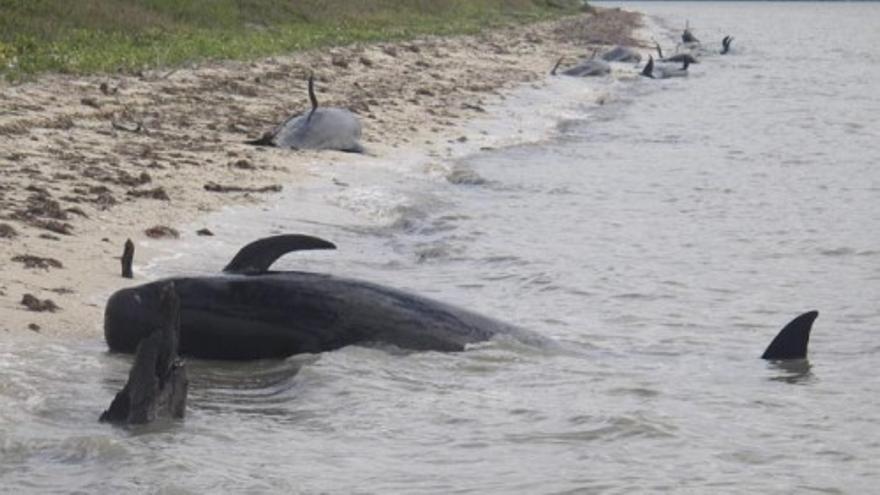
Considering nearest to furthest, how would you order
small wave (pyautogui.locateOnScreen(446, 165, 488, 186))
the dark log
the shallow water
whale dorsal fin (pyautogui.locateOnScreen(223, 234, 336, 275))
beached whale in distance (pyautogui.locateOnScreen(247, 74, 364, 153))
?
the shallow water, whale dorsal fin (pyautogui.locateOnScreen(223, 234, 336, 275)), the dark log, small wave (pyautogui.locateOnScreen(446, 165, 488, 186)), beached whale in distance (pyautogui.locateOnScreen(247, 74, 364, 153))

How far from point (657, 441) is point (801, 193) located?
1145 centimetres

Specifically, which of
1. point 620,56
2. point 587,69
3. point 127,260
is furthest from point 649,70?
point 127,260

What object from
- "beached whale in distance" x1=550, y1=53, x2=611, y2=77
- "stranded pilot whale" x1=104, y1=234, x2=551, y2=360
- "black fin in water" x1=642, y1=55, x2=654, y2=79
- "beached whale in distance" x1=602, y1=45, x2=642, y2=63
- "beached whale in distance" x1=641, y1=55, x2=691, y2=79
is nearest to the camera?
"stranded pilot whale" x1=104, y1=234, x2=551, y2=360

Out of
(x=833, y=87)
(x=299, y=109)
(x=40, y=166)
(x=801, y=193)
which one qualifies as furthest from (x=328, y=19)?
(x=40, y=166)

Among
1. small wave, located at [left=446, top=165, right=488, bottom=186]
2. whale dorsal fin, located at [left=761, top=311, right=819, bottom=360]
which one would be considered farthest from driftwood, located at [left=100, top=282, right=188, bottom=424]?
small wave, located at [left=446, top=165, right=488, bottom=186]

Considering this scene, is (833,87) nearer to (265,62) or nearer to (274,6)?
(274,6)

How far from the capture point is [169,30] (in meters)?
29.4

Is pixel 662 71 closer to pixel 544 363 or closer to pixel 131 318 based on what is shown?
pixel 544 363

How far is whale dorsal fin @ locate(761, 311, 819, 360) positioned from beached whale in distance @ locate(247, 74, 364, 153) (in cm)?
874

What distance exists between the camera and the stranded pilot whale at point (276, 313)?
849 centimetres

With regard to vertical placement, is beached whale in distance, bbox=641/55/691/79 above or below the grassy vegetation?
below

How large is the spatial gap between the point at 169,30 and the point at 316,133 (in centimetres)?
1253

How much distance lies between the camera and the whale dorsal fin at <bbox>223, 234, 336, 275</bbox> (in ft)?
27.4

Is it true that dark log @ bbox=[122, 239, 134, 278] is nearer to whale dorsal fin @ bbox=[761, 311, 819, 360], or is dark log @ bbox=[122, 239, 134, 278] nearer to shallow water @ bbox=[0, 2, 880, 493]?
shallow water @ bbox=[0, 2, 880, 493]
